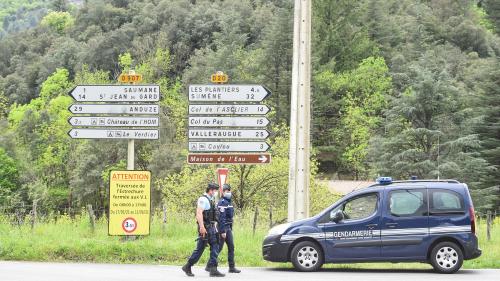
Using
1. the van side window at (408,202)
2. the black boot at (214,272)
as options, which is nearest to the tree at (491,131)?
the van side window at (408,202)

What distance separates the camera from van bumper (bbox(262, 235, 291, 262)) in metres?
15.9

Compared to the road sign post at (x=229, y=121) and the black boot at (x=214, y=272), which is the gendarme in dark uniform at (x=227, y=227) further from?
the road sign post at (x=229, y=121)

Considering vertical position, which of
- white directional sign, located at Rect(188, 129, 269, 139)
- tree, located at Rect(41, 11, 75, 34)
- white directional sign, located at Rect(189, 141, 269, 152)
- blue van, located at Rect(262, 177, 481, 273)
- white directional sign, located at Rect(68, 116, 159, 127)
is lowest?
blue van, located at Rect(262, 177, 481, 273)

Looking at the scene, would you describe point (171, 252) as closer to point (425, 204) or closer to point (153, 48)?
point (425, 204)

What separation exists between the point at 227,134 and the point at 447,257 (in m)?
6.52

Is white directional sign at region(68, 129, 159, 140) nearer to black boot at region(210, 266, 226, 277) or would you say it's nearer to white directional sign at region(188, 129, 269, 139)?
white directional sign at region(188, 129, 269, 139)

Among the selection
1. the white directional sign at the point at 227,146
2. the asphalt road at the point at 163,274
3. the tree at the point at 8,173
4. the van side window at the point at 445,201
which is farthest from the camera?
the tree at the point at 8,173

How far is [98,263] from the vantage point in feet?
55.5

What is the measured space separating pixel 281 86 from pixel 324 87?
4.66 meters

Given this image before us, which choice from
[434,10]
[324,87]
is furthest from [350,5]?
[434,10]

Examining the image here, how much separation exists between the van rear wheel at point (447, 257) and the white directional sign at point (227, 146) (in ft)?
18.2

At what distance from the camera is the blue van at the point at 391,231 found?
1557 cm

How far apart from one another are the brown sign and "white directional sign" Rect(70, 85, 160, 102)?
5.70ft

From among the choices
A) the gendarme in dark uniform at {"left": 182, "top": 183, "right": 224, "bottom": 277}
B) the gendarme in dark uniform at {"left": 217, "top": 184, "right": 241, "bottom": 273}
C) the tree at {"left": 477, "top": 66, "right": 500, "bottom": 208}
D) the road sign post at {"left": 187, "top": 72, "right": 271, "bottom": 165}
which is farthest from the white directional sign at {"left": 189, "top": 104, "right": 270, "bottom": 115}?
the tree at {"left": 477, "top": 66, "right": 500, "bottom": 208}
